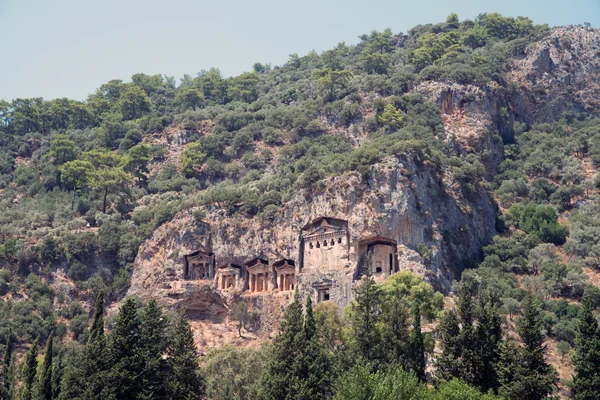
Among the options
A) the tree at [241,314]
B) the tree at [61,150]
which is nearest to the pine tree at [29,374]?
the tree at [241,314]

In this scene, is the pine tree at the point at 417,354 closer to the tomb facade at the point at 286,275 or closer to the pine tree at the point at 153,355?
the pine tree at the point at 153,355

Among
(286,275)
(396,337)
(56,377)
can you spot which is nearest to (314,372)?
(396,337)

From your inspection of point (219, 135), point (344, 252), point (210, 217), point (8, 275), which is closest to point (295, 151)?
point (219, 135)

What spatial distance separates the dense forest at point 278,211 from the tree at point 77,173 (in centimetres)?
29

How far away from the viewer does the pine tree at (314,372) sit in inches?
1863

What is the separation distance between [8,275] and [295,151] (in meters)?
39.4

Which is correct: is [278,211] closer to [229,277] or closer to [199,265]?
[229,277]

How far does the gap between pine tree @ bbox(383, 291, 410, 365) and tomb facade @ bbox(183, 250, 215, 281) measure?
33.8m

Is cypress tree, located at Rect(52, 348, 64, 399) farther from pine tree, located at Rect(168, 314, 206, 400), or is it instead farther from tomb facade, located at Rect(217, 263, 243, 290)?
tomb facade, located at Rect(217, 263, 243, 290)

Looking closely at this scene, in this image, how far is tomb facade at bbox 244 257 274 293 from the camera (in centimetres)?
8088

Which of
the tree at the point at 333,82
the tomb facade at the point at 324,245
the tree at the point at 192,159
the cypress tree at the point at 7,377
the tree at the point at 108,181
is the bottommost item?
the cypress tree at the point at 7,377

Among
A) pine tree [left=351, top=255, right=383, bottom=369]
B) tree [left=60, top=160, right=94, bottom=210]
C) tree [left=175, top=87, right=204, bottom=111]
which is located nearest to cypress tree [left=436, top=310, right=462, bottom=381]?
pine tree [left=351, top=255, right=383, bottom=369]

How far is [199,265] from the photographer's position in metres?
83.4

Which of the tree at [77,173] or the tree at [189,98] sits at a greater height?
the tree at [189,98]
